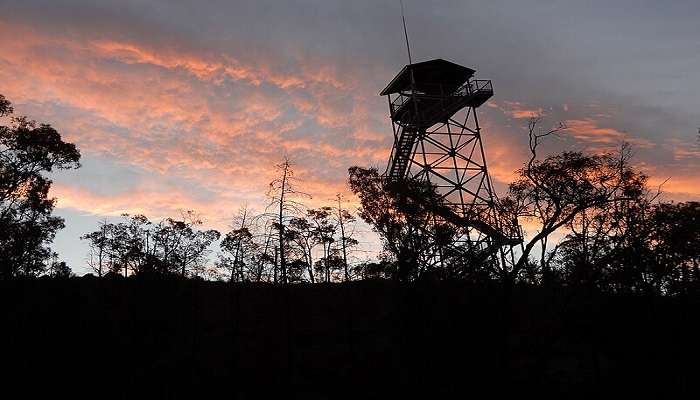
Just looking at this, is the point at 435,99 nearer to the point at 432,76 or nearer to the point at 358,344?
the point at 432,76

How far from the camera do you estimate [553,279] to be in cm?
2366

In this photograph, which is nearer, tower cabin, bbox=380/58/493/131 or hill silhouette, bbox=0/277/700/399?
hill silhouette, bbox=0/277/700/399

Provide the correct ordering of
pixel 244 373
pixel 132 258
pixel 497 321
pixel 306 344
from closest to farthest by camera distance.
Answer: pixel 497 321
pixel 244 373
pixel 306 344
pixel 132 258

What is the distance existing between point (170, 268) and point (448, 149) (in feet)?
75.8

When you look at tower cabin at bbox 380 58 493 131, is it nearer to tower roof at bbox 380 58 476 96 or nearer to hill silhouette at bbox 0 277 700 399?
tower roof at bbox 380 58 476 96

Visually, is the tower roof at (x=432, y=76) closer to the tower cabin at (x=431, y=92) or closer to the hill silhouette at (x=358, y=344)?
the tower cabin at (x=431, y=92)

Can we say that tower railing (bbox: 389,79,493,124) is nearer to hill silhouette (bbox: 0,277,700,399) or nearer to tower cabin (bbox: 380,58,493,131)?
tower cabin (bbox: 380,58,493,131)

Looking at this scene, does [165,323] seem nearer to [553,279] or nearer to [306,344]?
[306,344]

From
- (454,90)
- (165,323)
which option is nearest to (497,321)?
(454,90)

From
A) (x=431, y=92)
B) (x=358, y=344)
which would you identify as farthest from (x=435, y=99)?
(x=358, y=344)

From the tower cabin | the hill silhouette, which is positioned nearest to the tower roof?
the tower cabin

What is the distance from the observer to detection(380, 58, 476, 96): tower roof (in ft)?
92.2

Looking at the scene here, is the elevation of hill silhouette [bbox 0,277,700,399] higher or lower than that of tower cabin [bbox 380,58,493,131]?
lower

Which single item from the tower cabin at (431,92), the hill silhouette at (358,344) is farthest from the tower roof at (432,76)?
the hill silhouette at (358,344)
